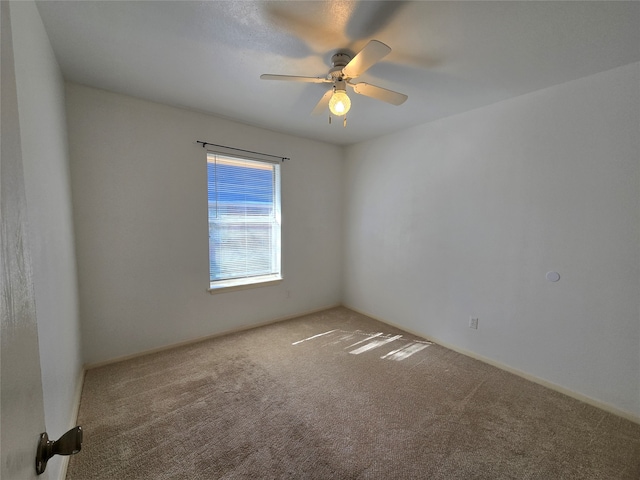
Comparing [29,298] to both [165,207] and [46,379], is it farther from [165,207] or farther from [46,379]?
[165,207]

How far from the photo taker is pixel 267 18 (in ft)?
4.86

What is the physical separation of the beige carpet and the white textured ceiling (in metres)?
2.50

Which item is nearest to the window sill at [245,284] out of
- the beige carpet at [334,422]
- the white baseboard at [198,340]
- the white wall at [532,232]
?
the white baseboard at [198,340]

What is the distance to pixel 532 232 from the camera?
2.33m

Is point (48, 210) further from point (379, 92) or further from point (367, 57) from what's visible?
point (379, 92)

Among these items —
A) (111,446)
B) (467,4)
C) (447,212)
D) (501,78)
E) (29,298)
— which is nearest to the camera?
(29,298)

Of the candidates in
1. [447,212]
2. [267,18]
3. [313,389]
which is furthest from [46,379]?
[447,212]

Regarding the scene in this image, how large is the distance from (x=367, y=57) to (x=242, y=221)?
2296 mm

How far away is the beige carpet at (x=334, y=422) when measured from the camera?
1498mm

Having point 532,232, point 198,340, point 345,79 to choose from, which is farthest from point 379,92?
point 198,340

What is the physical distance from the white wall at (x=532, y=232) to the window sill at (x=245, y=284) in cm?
160

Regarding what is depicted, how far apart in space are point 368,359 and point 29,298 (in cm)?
256

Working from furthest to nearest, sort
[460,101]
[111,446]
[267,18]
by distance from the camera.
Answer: [460,101] < [111,446] < [267,18]

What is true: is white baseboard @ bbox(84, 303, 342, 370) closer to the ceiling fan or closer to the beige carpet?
the beige carpet
